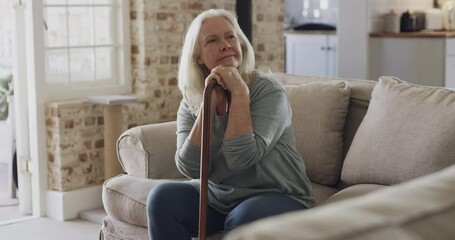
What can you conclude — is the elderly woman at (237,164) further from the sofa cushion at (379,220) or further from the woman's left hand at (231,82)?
the sofa cushion at (379,220)

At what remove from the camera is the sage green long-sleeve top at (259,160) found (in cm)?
266

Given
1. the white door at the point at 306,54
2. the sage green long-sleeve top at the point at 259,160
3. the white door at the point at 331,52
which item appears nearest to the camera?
the sage green long-sleeve top at the point at 259,160

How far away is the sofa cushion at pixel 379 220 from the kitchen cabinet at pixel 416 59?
17.5 feet

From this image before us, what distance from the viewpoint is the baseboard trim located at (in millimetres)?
4480

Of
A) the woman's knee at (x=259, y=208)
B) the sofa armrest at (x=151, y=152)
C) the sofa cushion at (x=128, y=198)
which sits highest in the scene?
the sofa armrest at (x=151, y=152)

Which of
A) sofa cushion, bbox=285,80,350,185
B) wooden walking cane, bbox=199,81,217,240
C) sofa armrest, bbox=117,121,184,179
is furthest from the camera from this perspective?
sofa armrest, bbox=117,121,184,179

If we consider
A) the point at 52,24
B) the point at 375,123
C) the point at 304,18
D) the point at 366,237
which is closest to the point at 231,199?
the point at 375,123

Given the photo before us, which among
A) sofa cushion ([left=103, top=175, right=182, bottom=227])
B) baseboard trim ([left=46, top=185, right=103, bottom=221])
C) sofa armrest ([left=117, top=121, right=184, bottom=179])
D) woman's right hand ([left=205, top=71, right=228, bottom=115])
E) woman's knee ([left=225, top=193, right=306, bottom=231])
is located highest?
woman's right hand ([left=205, top=71, right=228, bottom=115])

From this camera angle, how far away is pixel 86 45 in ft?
15.3

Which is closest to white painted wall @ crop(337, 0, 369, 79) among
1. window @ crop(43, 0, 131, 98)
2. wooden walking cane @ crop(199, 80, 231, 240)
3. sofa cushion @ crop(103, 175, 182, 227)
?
window @ crop(43, 0, 131, 98)

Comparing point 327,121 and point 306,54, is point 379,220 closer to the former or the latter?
point 327,121

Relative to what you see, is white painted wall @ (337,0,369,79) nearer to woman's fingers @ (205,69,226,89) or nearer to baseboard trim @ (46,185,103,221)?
baseboard trim @ (46,185,103,221)

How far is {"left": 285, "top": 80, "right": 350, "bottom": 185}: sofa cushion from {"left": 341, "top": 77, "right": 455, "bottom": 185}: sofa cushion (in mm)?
84

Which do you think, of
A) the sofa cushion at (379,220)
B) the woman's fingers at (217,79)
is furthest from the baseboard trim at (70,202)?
the sofa cushion at (379,220)
